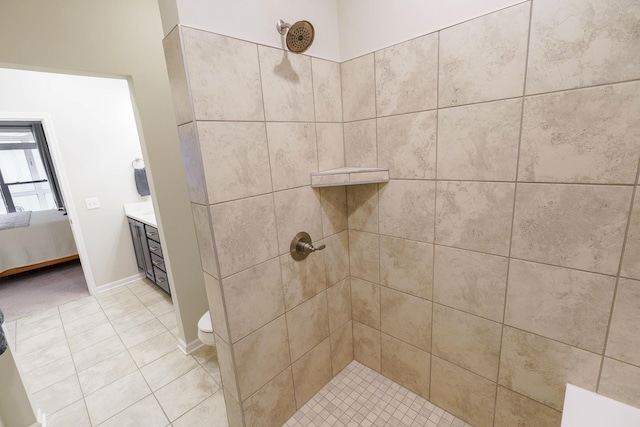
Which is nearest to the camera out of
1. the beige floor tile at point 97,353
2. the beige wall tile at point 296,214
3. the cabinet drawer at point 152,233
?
the beige wall tile at point 296,214

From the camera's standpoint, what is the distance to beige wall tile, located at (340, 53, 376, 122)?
1.35 m

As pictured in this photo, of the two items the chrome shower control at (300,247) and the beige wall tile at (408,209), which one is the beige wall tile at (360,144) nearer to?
the beige wall tile at (408,209)

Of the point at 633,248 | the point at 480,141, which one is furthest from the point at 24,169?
the point at 633,248

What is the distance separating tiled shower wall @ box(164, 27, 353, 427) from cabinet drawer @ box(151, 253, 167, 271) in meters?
1.85

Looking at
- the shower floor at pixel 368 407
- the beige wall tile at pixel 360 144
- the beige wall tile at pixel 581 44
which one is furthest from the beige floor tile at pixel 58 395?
the beige wall tile at pixel 581 44

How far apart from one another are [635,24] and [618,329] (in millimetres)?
941

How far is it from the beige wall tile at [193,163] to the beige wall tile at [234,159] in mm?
20

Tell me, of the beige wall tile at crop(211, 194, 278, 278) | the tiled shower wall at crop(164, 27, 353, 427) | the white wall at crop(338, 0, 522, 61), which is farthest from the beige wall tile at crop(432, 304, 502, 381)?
the white wall at crop(338, 0, 522, 61)

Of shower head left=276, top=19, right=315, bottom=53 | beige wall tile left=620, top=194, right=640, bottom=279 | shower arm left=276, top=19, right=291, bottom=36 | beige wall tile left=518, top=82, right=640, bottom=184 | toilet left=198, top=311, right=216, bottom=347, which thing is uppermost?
shower arm left=276, top=19, right=291, bottom=36

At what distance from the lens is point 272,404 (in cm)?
137

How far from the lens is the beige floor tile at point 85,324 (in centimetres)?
249

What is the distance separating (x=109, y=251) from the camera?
3.23 m

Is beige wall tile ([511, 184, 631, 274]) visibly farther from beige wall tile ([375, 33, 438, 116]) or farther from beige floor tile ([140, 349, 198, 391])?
beige floor tile ([140, 349, 198, 391])

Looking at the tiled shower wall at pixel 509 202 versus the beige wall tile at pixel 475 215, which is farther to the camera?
the beige wall tile at pixel 475 215
